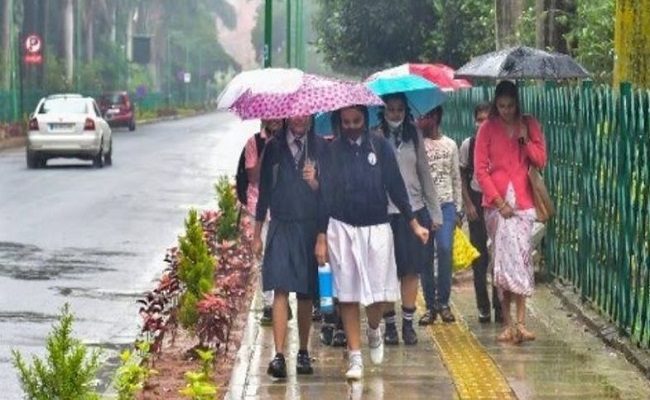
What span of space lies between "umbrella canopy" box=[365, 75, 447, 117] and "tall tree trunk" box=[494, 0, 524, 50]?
A: 33.8 feet

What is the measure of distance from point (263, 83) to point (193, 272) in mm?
1981

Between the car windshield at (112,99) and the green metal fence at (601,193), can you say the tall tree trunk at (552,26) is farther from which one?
the car windshield at (112,99)

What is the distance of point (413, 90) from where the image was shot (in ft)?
42.9

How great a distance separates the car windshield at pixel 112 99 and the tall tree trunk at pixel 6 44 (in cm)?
776

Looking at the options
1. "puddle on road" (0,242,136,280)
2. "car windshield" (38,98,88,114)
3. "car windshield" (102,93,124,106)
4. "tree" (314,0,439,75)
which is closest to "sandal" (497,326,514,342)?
"puddle on road" (0,242,136,280)

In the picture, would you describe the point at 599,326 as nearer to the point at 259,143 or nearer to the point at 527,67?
the point at 527,67

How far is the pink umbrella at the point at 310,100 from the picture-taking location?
1100 centimetres

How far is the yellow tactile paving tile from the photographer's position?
34.7 feet

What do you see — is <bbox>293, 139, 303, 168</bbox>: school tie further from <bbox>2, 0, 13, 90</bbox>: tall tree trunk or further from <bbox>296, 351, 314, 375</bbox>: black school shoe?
<bbox>2, 0, 13, 90</bbox>: tall tree trunk

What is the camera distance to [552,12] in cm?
1942

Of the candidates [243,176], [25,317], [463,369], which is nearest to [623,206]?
[463,369]

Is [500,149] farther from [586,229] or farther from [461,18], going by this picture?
[461,18]

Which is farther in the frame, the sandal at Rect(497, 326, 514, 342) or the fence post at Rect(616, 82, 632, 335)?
the sandal at Rect(497, 326, 514, 342)

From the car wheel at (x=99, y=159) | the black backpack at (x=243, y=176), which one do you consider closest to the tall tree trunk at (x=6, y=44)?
the car wheel at (x=99, y=159)
